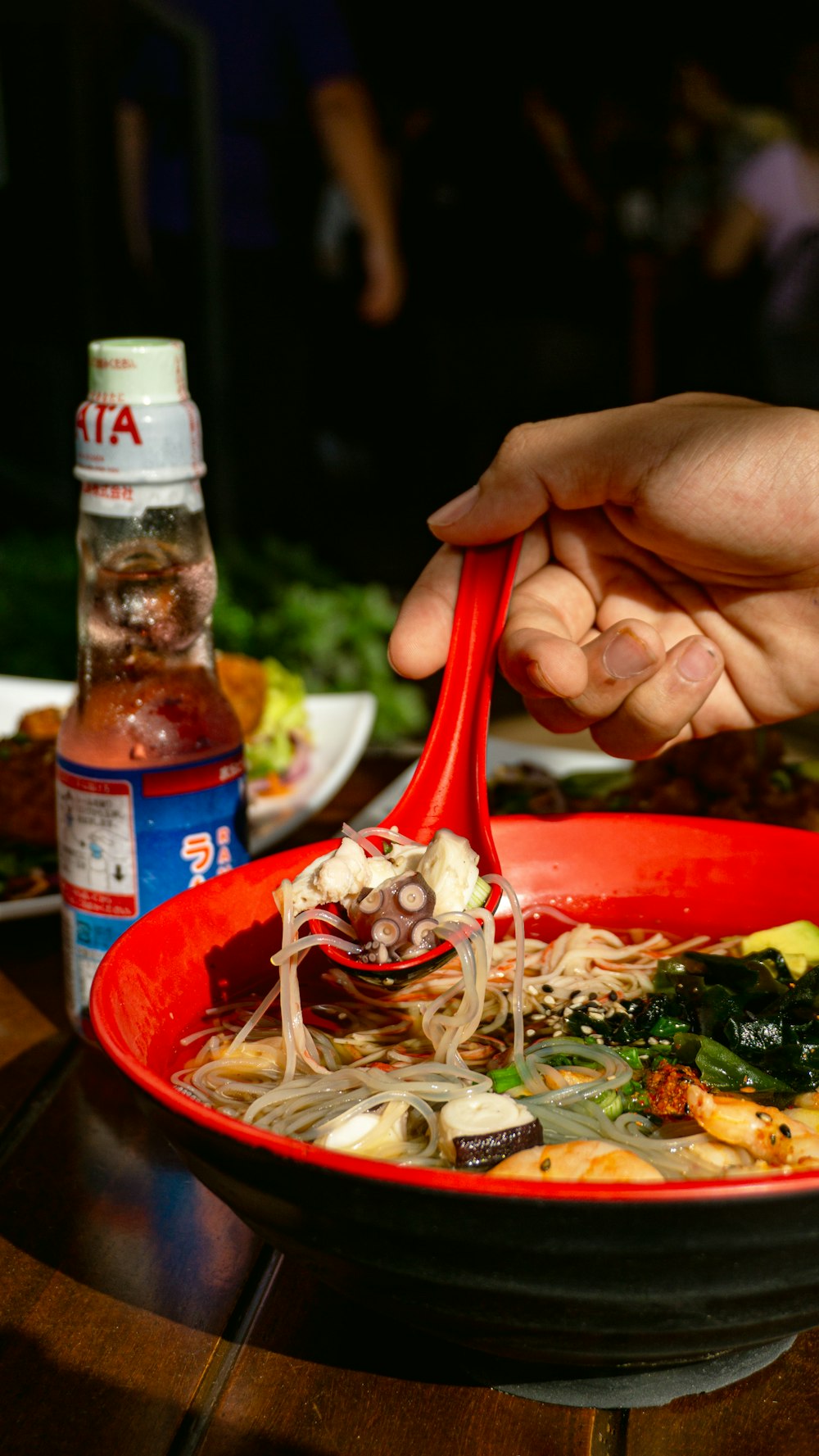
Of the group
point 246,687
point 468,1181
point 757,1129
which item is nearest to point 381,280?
point 246,687

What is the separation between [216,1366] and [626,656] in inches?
43.3

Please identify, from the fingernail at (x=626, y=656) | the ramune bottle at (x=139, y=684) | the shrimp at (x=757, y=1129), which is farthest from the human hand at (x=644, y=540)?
the shrimp at (x=757, y=1129)

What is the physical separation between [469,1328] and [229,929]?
701 millimetres

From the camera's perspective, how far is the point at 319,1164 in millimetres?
1006

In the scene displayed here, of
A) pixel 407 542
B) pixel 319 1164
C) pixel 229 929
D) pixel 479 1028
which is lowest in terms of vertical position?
pixel 407 542

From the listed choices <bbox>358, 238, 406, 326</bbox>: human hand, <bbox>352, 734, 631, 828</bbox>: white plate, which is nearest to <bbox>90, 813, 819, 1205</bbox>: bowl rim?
<bbox>352, 734, 631, 828</bbox>: white plate

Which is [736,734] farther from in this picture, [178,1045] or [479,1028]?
[178,1045]

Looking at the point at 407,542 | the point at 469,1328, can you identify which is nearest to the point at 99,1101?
the point at 469,1328

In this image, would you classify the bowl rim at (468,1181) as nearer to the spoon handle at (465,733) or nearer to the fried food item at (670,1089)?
the fried food item at (670,1089)

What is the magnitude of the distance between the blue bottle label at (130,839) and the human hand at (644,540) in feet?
1.27

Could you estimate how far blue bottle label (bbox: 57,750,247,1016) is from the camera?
182 cm

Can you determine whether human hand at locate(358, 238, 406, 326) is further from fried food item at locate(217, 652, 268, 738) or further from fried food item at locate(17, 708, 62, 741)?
fried food item at locate(17, 708, 62, 741)

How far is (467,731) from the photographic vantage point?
1.86 metres

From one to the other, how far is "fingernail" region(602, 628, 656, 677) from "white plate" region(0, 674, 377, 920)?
949mm
